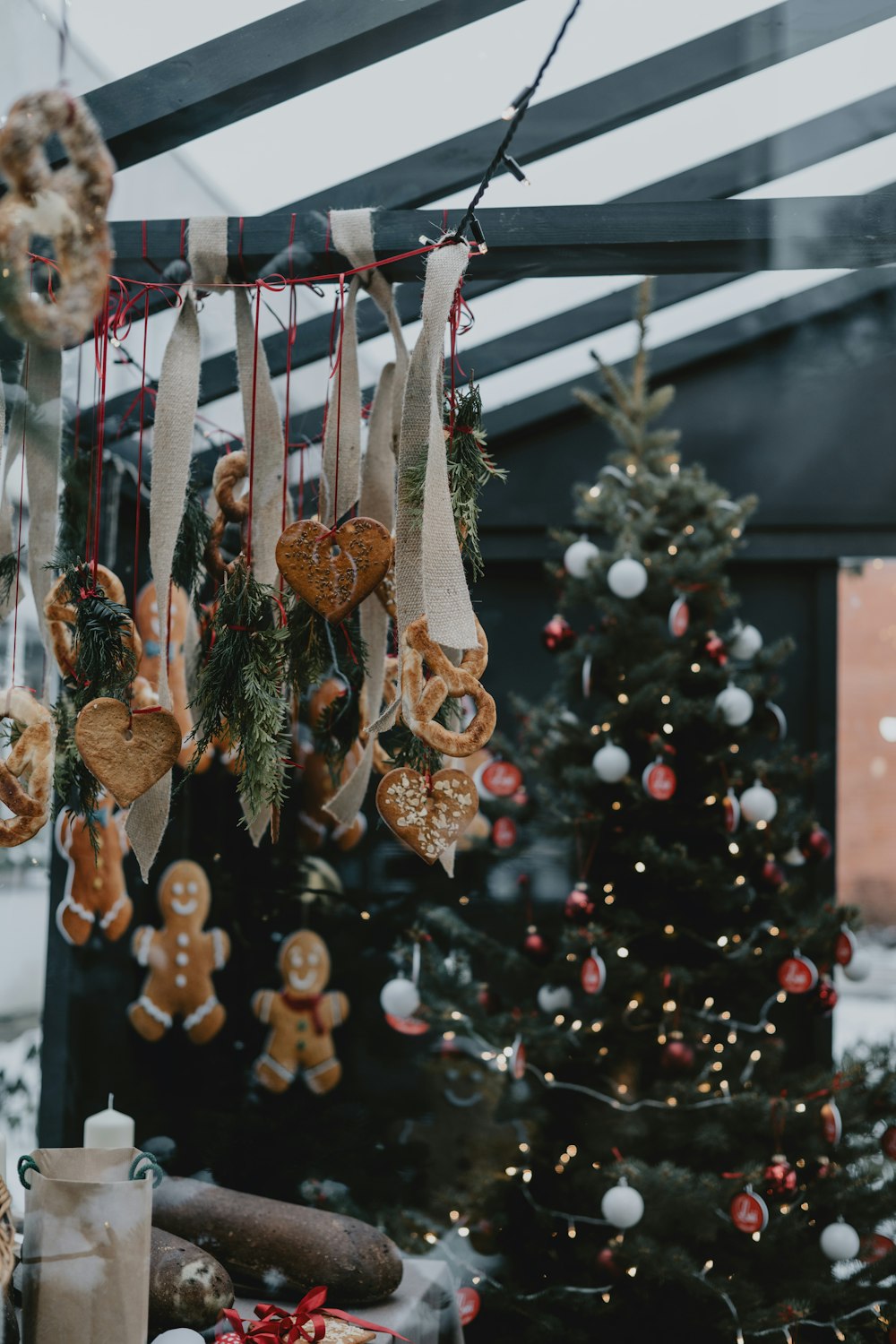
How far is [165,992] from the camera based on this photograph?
10.1 feet

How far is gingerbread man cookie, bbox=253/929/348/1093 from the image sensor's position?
127 inches

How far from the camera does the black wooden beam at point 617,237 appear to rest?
1.73 metres

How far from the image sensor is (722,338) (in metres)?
3.40

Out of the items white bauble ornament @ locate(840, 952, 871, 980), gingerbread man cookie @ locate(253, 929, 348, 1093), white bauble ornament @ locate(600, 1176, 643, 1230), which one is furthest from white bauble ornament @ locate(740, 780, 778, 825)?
gingerbread man cookie @ locate(253, 929, 348, 1093)

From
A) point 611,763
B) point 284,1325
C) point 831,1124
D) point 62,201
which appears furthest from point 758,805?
point 62,201

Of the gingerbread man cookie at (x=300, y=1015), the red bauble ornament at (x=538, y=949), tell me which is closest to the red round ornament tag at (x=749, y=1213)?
the red bauble ornament at (x=538, y=949)

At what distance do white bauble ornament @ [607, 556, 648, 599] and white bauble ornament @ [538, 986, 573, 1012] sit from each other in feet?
→ 3.24

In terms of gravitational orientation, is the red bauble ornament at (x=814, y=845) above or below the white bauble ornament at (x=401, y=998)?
above

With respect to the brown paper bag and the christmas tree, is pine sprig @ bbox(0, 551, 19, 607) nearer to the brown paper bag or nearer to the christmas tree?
the brown paper bag

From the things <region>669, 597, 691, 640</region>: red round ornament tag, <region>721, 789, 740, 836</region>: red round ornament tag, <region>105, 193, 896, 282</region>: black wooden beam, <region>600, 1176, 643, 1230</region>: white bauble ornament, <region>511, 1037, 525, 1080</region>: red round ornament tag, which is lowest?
<region>600, 1176, 643, 1230</region>: white bauble ornament

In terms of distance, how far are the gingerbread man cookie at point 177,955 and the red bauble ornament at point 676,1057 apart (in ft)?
3.70

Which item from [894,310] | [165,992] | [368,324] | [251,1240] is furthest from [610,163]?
[165,992]

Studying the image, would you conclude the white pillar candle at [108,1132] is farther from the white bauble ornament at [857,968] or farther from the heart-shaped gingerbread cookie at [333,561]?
the white bauble ornament at [857,968]

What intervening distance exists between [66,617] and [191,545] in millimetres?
294
